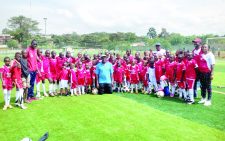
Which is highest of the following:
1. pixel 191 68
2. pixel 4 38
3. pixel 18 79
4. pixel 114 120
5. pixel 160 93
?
pixel 4 38

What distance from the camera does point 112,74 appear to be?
45.6 ft

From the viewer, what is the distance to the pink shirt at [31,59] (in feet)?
37.1

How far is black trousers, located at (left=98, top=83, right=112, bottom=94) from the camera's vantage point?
44.5 ft

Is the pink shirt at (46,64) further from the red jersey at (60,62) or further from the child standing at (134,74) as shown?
the child standing at (134,74)

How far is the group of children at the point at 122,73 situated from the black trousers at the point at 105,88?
45cm

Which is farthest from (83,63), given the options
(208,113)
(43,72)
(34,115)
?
(208,113)

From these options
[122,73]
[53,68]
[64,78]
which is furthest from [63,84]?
[122,73]

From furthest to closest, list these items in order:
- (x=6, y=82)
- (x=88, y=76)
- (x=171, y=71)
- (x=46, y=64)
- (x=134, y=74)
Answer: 1. (x=134, y=74)
2. (x=88, y=76)
3. (x=46, y=64)
4. (x=171, y=71)
5. (x=6, y=82)

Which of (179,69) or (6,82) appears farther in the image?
(179,69)

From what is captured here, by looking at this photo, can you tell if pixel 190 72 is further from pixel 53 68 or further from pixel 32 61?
pixel 32 61

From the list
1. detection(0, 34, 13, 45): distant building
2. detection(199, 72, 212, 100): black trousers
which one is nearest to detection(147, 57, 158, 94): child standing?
detection(199, 72, 212, 100): black trousers

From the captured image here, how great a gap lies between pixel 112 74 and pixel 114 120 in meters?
5.66

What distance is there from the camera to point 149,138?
22.4ft

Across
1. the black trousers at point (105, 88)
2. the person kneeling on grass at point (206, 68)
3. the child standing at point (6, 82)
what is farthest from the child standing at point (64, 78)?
the person kneeling on grass at point (206, 68)
